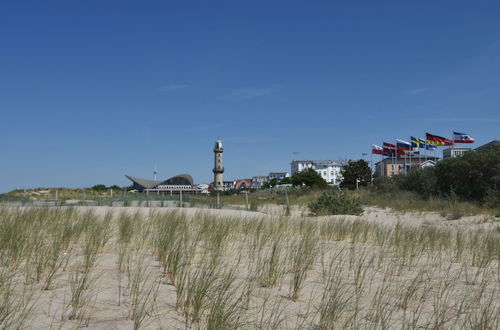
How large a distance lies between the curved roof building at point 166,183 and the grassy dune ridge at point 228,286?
83.5 meters

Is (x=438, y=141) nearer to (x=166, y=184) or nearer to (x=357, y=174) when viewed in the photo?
(x=357, y=174)

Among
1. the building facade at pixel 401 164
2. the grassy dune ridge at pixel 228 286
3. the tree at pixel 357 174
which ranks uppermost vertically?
the building facade at pixel 401 164

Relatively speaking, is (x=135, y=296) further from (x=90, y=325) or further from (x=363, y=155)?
(x=363, y=155)

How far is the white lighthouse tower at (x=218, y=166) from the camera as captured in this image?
125438mm

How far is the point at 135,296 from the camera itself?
3650 millimetres

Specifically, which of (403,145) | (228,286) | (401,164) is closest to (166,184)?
(401,164)

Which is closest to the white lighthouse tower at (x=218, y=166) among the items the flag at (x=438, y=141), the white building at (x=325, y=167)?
the white building at (x=325, y=167)

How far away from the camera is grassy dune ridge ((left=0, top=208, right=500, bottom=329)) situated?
123 inches

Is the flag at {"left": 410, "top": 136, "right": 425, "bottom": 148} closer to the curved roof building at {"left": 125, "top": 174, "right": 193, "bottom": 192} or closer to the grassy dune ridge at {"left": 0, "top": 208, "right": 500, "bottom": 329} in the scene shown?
the grassy dune ridge at {"left": 0, "top": 208, "right": 500, "bottom": 329}

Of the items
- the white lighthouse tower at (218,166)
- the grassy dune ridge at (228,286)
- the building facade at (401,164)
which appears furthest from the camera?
the white lighthouse tower at (218,166)

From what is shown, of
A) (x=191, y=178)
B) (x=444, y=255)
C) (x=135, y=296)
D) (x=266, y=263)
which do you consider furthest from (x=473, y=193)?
(x=191, y=178)

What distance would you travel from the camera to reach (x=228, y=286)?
3.64 m

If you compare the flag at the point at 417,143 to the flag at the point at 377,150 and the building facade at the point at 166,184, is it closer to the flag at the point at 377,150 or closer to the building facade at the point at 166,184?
the flag at the point at 377,150

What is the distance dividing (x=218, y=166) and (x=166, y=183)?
2981 cm
